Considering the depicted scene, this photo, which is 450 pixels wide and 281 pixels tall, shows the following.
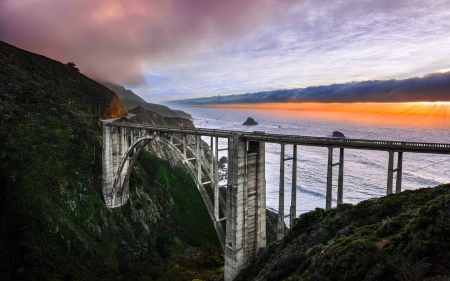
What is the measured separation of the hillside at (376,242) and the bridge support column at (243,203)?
12.7 ft

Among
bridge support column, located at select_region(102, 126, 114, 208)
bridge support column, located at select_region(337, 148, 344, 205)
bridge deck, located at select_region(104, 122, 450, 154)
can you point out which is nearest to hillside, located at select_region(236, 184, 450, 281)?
bridge support column, located at select_region(337, 148, 344, 205)

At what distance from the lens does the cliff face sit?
2344cm

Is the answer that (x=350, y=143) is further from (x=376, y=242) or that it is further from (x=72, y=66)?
(x=72, y=66)

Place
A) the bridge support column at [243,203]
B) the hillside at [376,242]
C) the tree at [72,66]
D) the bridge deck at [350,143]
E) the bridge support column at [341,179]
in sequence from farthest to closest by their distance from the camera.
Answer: the tree at [72,66] → the bridge support column at [243,203] → the bridge support column at [341,179] → the bridge deck at [350,143] → the hillside at [376,242]

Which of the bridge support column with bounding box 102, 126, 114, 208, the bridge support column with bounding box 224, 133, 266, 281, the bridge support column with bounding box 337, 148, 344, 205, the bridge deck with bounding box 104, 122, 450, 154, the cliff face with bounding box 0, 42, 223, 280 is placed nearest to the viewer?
the bridge deck with bounding box 104, 122, 450, 154

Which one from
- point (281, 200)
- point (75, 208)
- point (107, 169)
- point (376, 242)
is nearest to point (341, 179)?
point (281, 200)

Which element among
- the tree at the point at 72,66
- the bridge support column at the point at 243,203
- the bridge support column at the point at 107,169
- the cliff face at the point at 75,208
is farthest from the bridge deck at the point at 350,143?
the tree at the point at 72,66

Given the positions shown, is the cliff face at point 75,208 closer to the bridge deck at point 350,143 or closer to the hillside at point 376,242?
the bridge deck at point 350,143

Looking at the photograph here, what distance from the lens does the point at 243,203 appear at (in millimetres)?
21047

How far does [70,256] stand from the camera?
24531mm

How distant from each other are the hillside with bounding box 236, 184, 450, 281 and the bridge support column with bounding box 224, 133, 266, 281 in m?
3.87

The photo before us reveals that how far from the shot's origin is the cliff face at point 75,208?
23.4 metres

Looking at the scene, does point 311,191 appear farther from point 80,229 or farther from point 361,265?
point 361,265

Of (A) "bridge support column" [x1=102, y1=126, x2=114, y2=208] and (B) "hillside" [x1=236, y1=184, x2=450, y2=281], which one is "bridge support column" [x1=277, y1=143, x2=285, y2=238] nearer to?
(B) "hillside" [x1=236, y1=184, x2=450, y2=281]
